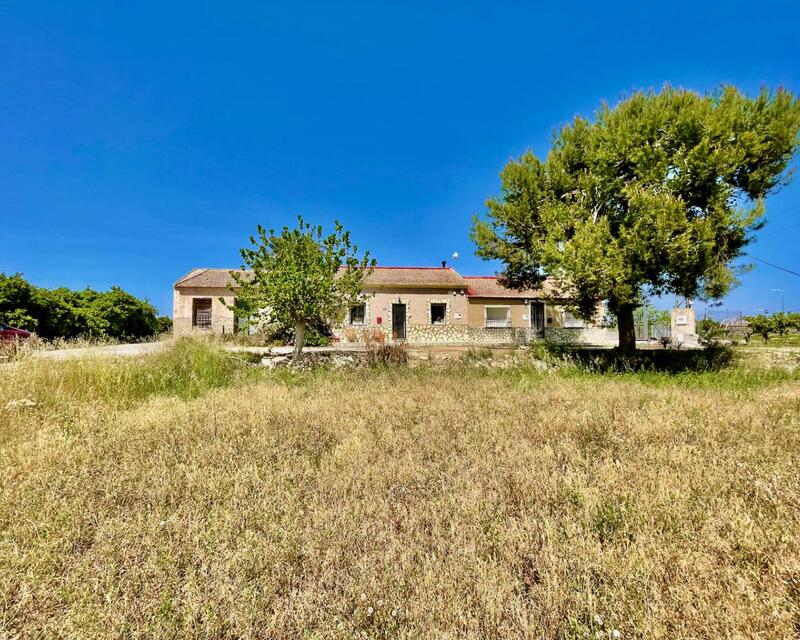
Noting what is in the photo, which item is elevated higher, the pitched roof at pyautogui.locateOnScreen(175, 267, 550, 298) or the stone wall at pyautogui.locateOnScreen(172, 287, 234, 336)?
the pitched roof at pyautogui.locateOnScreen(175, 267, 550, 298)

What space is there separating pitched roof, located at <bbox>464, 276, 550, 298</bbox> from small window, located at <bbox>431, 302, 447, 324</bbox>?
1764mm

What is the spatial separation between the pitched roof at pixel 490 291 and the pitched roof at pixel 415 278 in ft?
3.33

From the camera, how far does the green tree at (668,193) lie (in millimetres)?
9094

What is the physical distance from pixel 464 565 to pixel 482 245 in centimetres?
1223

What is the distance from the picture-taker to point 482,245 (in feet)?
43.7

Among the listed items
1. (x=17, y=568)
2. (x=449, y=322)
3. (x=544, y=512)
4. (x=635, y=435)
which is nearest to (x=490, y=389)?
(x=635, y=435)

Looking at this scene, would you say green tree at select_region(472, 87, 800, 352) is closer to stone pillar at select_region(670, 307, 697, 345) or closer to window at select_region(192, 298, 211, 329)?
stone pillar at select_region(670, 307, 697, 345)

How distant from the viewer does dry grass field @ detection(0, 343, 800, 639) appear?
165cm

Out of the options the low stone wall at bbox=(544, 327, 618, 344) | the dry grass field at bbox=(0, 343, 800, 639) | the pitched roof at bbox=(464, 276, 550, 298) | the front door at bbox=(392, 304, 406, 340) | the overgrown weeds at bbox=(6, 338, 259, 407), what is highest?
the pitched roof at bbox=(464, 276, 550, 298)

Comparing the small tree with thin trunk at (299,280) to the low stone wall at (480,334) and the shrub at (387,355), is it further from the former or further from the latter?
the low stone wall at (480,334)

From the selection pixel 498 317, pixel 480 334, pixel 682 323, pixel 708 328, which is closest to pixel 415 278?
pixel 480 334

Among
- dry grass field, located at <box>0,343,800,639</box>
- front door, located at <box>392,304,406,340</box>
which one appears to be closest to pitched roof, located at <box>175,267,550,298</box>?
front door, located at <box>392,304,406,340</box>

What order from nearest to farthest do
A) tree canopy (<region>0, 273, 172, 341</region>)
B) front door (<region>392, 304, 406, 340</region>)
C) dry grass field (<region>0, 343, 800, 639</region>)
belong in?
dry grass field (<region>0, 343, 800, 639</region>) < tree canopy (<region>0, 273, 172, 341</region>) < front door (<region>392, 304, 406, 340</region>)

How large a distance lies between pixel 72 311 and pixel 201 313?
5.69 m
